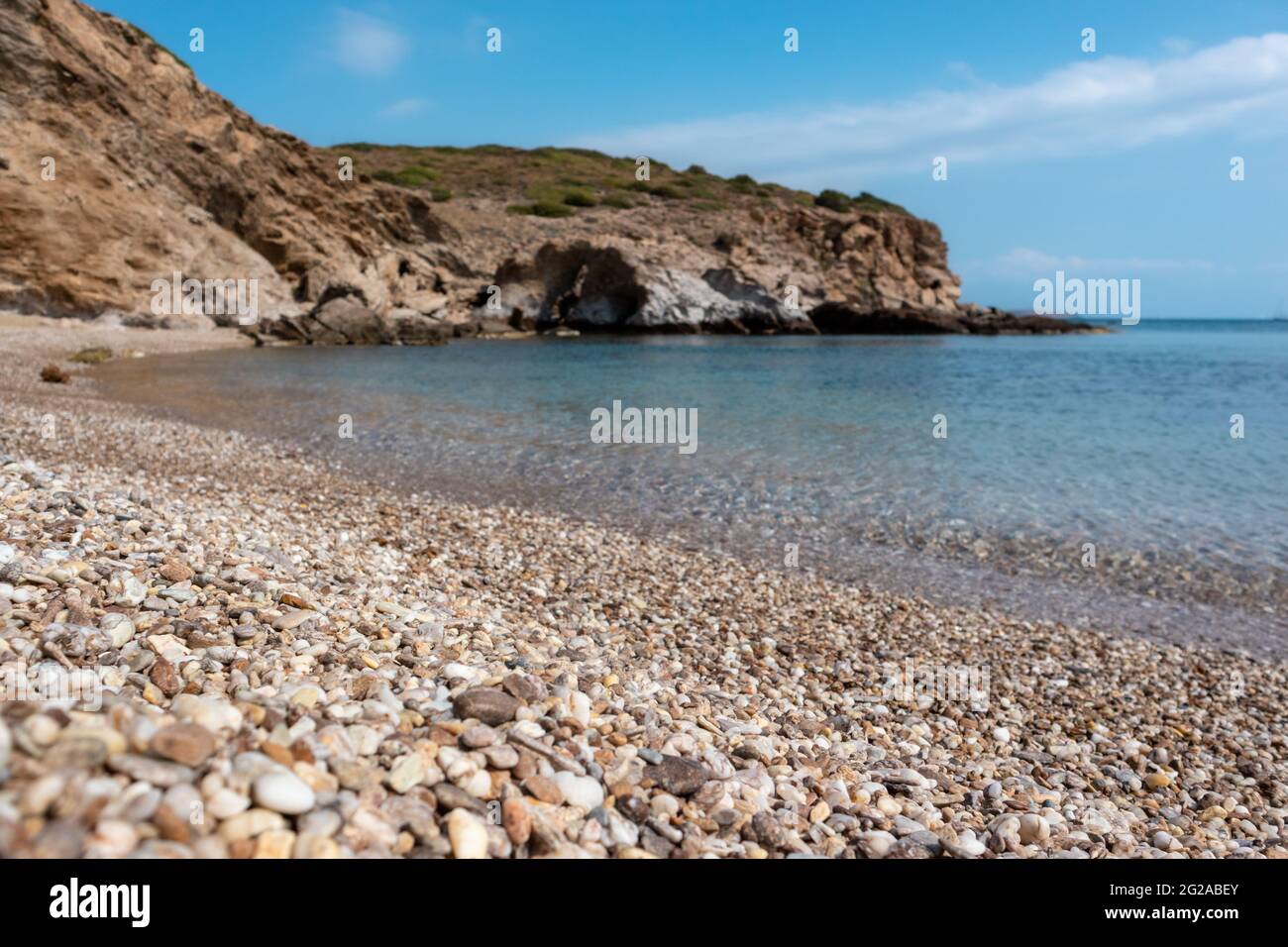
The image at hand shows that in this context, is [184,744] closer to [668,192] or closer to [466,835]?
[466,835]

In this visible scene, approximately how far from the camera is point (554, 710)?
3.54m

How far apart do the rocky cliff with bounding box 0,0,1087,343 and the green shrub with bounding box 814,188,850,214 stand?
1.99m

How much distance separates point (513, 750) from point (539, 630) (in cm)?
265

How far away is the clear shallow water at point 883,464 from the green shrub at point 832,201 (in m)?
68.5

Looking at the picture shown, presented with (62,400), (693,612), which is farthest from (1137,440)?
(62,400)

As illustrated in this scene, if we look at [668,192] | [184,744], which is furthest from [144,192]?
[668,192]

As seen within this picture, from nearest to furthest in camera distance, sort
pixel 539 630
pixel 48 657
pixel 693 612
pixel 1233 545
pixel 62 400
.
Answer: pixel 48 657, pixel 539 630, pixel 693 612, pixel 1233 545, pixel 62 400

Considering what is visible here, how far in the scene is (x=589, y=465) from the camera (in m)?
13.6

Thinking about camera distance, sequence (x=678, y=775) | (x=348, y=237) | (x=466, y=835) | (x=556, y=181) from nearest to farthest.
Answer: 1. (x=466, y=835)
2. (x=678, y=775)
3. (x=348, y=237)
4. (x=556, y=181)

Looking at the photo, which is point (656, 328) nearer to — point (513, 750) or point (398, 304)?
point (398, 304)

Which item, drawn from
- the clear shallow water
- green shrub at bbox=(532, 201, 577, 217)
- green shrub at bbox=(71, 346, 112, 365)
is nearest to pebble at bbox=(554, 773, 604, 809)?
the clear shallow water

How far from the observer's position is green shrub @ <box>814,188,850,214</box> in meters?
94.8
